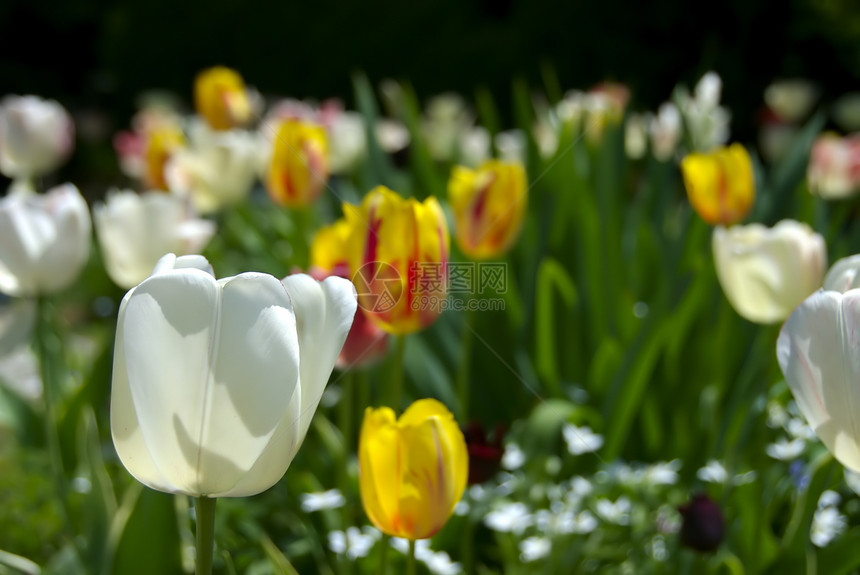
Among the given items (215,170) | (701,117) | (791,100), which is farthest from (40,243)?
(791,100)

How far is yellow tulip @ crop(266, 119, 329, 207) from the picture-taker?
→ 183 cm

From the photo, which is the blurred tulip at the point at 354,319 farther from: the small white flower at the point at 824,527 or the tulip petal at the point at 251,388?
the small white flower at the point at 824,527

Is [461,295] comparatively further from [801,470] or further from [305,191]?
[801,470]

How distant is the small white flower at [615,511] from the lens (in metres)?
1.39

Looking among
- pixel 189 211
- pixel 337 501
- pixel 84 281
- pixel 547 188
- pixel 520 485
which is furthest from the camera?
pixel 84 281

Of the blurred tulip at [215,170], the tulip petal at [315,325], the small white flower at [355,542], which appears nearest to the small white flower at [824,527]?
the small white flower at [355,542]

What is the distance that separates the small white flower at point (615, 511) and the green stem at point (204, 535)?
84 cm

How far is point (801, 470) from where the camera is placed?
4.39 feet

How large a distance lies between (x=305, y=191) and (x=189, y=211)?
299 mm

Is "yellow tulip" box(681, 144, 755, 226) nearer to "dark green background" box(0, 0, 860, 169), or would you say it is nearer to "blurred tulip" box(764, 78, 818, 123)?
"blurred tulip" box(764, 78, 818, 123)

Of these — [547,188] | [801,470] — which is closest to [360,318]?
[801,470]

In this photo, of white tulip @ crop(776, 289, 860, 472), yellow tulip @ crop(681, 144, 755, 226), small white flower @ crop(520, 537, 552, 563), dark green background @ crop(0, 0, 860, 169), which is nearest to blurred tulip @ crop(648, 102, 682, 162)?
yellow tulip @ crop(681, 144, 755, 226)

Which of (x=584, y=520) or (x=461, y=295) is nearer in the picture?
(x=584, y=520)

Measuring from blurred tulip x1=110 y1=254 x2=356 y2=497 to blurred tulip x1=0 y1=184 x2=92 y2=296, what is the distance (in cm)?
68
